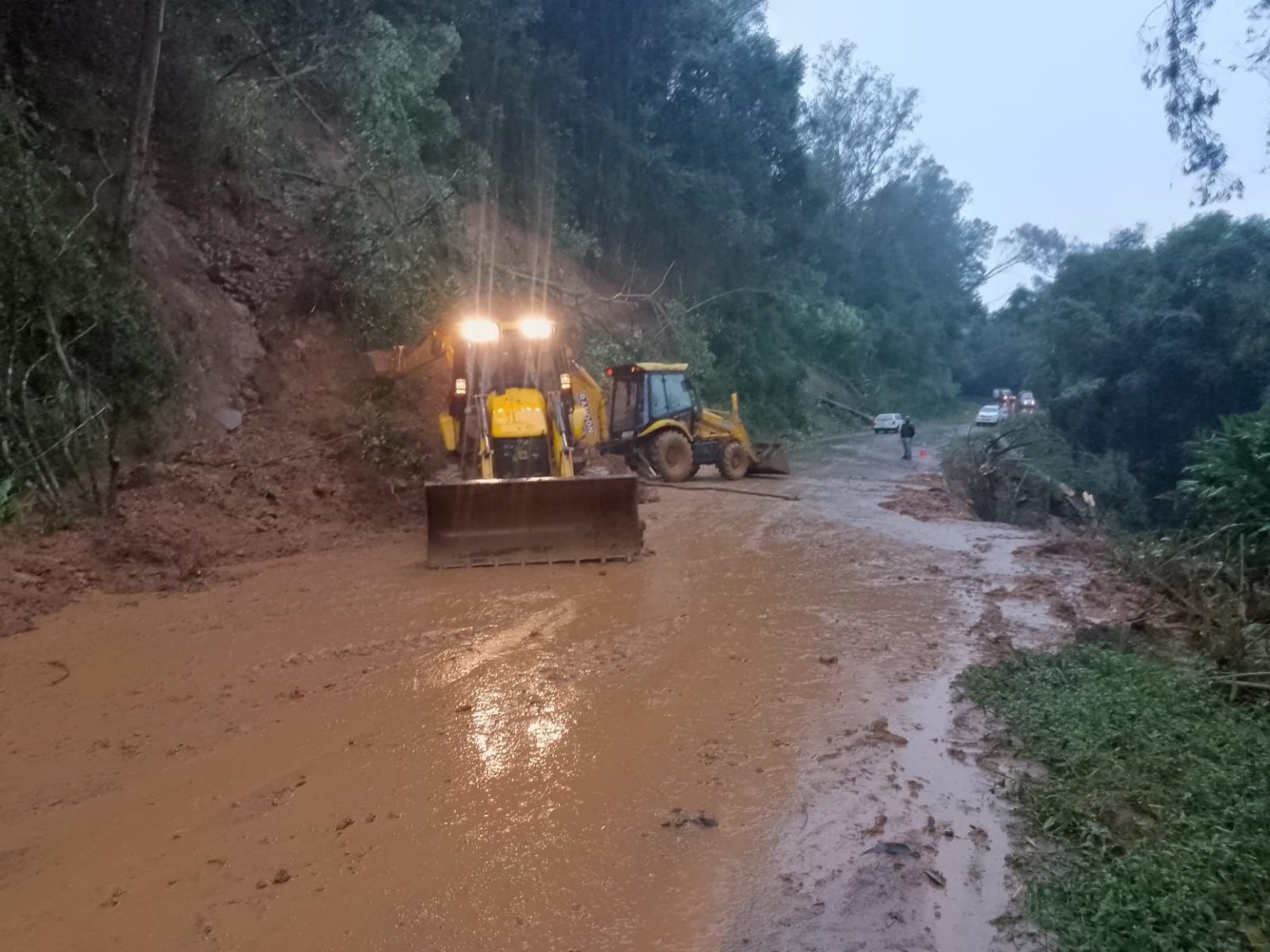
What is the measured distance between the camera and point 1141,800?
5.20m

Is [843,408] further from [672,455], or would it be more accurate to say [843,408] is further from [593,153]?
[672,455]

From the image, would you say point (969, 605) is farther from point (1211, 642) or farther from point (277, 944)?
point (277, 944)

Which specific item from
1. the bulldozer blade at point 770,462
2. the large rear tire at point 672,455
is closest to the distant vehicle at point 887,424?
the bulldozer blade at point 770,462

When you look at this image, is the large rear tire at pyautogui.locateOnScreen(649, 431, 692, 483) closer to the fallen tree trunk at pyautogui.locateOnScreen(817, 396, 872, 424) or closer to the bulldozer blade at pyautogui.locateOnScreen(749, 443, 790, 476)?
the bulldozer blade at pyautogui.locateOnScreen(749, 443, 790, 476)

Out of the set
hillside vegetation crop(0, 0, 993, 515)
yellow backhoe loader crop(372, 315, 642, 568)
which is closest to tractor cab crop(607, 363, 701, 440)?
hillside vegetation crop(0, 0, 993, 515)

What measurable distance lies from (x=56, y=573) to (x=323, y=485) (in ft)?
13.6

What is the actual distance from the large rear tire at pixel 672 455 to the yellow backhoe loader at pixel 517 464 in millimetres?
5189

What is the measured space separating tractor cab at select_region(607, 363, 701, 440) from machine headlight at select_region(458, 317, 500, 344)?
7415 millimetres

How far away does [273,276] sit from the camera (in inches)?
726

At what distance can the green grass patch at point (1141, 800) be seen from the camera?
13.3 ft

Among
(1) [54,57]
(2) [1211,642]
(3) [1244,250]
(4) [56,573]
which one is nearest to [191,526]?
(4) [56,573]

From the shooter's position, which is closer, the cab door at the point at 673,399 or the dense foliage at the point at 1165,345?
the cab door at the point at 673,399

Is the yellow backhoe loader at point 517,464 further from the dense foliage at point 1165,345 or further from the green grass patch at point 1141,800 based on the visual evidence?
the dense foliage at point 1165,345

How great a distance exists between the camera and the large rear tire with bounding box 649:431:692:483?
66.6 feet
